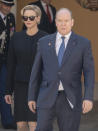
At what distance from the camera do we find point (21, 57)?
590 cm

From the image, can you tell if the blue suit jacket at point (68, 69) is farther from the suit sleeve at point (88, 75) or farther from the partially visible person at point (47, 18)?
the partially visible person at point (47, 18)

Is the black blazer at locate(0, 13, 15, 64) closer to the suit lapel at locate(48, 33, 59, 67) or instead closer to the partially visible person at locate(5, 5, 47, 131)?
the partially visible person at locate(5, 5, 47, 131)

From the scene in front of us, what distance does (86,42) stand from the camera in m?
5.07

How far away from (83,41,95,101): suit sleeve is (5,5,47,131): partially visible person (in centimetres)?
99

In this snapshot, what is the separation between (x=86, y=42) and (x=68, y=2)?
607 centimetres

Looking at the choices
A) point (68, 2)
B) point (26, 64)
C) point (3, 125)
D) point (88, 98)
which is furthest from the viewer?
point (68, 2)

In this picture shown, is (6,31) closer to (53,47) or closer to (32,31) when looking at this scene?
(32,31)

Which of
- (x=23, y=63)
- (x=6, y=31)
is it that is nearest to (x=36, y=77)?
(x=23, y=63)

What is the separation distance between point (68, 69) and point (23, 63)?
3.23 ft

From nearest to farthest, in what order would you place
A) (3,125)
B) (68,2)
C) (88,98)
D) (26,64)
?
(88,98) < (26,64) < (3,125) < (68,2)

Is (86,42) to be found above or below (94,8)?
above

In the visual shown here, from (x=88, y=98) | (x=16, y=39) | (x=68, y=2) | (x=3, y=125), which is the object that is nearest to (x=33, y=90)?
(x=88, y=98)

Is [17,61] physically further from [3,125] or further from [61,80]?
[3,125]

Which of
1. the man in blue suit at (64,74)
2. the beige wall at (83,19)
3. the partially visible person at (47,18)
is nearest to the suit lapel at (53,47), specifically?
the man in blue suit at (64,74)
